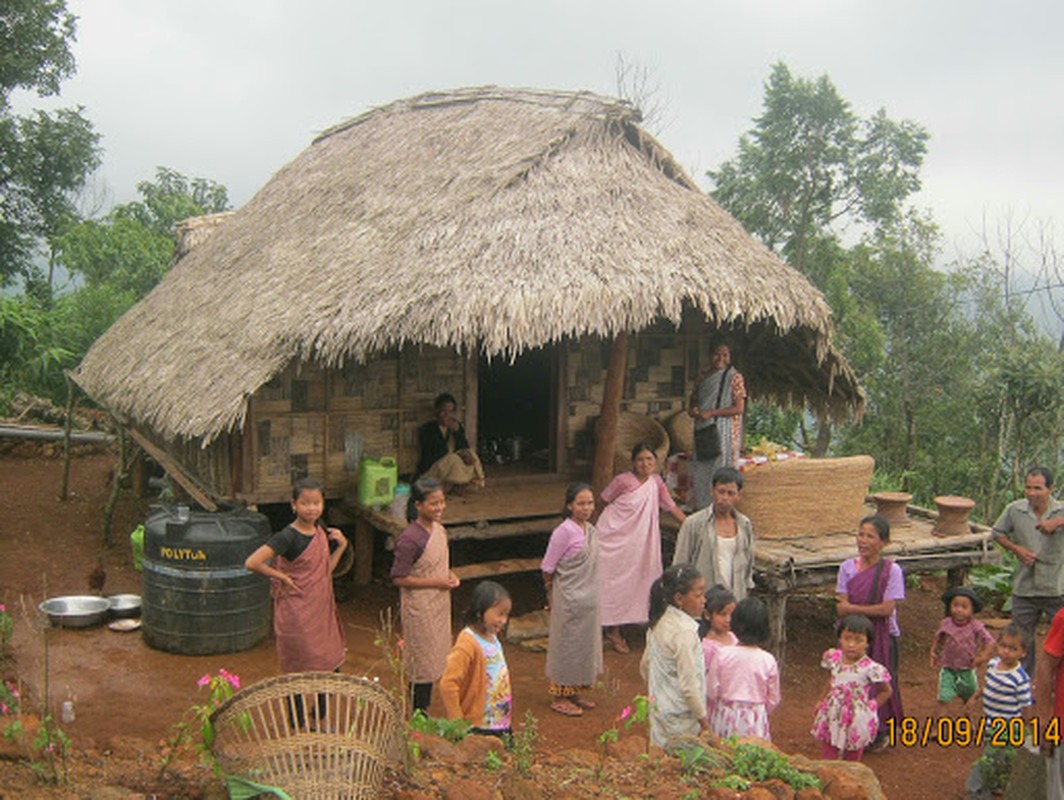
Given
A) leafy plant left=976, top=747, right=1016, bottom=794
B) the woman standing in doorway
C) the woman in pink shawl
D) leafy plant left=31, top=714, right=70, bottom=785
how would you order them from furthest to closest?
1. the woman standing in doorway
2. the woman in pink shawl
3. leafy plant left=976, top=747, right=1016, bottom=794
4. leafy plant left=31, top=714, right=70, bottom=785

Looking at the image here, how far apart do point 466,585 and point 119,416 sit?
3970mm

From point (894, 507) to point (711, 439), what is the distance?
147 cm

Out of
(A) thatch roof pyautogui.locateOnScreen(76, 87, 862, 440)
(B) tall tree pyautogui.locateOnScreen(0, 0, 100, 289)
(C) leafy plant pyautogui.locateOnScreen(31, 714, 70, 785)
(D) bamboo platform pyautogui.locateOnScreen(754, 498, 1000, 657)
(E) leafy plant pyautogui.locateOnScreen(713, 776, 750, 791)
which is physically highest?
(B) tall tree pyautogui.locateOnScreen(0, 0, 100, 289)

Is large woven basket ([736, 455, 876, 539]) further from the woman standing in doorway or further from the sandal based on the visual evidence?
the sandal

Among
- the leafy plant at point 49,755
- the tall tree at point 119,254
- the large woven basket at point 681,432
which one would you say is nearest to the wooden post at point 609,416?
the large woven basket at point 681,432

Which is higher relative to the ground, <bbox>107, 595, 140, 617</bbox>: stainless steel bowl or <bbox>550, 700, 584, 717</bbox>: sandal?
<bbox>107, 595, 140, 617</bbox>: stainless steel bowl

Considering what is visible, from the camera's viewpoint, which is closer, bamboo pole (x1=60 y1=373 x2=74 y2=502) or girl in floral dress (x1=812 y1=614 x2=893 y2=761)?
girl in floral dress (x1=812 y1=614 x2=893 y2=761)

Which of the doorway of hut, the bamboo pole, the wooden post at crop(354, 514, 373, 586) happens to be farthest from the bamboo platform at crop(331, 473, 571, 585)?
the bamboo pole

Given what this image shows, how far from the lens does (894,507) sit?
24.9 feet

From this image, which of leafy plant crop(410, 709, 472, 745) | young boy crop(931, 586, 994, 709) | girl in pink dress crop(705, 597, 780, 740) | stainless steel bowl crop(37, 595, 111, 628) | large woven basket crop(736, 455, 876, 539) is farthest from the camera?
stainless steel bowl crop(37, 595, 111, 628)

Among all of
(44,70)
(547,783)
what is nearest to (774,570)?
(547,783)

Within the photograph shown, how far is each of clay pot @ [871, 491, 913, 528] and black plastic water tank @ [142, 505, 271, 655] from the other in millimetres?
4482

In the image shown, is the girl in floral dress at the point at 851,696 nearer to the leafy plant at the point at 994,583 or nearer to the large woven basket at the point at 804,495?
the large woven basket at the point at 804,495
